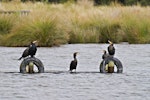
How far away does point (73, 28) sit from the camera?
3053 centimetres

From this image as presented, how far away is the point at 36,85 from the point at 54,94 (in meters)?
1.41

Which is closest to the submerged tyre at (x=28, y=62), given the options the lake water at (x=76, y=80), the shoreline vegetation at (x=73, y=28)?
the lake water at (x=76, y=80)

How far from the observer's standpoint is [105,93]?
1612cm

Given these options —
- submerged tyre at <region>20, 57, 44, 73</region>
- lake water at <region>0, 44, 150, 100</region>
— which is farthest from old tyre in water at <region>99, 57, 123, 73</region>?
submerged tyre at <region>20, 57, 44, 73</region>

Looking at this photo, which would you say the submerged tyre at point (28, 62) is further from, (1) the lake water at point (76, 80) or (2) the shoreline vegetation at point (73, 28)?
(2) the shoreline vegetation at point (73, 28)

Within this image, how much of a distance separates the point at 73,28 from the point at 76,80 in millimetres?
12326

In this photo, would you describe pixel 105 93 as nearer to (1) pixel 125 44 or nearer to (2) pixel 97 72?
(2) pixel 97 72

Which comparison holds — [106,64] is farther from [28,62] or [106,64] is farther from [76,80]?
[28,62]

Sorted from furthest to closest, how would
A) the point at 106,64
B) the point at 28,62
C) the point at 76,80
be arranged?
the point at 106,64, the point at 28,62, the point at 76,80

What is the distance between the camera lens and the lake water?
1583 cm

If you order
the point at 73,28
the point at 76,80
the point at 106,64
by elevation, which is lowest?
the point at 76,80

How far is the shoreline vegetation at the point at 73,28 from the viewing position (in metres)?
28.6

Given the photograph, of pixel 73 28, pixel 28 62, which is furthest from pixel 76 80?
pixel 73 28

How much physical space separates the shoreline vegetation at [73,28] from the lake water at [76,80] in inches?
112
